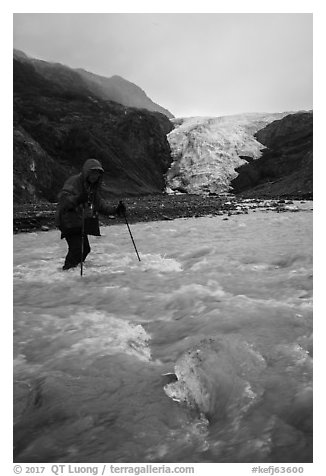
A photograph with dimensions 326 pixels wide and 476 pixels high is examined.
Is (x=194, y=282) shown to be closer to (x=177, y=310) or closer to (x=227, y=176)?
(x=177, y=310)

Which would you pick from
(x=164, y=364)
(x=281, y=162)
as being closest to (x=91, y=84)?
(x=281, y=162)

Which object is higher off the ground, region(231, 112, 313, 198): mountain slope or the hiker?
region(231, 112, 313, 198): mountain slope

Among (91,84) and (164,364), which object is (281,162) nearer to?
(164,364)

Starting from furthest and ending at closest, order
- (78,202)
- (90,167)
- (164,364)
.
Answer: (78,202)
(90,167)
(164,364)

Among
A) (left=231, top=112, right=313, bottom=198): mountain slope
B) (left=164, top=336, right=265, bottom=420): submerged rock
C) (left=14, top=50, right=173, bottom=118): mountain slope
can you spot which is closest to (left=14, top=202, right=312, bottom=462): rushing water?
(left=164, top=336, right=265, bottom=420): submerged rock

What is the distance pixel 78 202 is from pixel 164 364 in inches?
202

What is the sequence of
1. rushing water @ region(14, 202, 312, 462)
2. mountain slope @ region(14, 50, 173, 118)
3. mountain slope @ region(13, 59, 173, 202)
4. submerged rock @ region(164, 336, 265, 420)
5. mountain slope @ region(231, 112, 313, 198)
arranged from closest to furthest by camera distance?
rushing water @ region(14, 202, 312, 462)
submerged rock @ region(164, 336, 265, 420)
mountain slope @ region(13, 59, 173, 202)
mountain slope @ region(231, 112, 313, 198)
mountain slope @ region(14, 50, 173, 118)

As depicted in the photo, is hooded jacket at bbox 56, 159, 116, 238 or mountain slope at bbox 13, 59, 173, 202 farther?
mountain slope at bbox 13, 59, 173, 202

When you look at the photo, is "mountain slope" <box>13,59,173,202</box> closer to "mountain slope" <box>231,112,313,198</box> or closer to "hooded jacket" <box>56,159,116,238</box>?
"mountain slope" <box>231,112,313,198</box>

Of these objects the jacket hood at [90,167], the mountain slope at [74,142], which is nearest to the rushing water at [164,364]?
the jacket hood at [90,167]

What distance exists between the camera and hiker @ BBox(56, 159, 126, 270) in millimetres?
8188

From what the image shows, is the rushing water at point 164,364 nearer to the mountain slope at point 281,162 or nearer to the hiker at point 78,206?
the hiker at point 78,206

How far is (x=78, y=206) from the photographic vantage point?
330 inches

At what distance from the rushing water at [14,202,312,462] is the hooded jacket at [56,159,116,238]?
1.13 m
